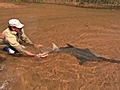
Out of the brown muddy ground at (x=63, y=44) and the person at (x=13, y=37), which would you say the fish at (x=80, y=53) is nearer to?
the brown muddy ground at (x=63, y=44)

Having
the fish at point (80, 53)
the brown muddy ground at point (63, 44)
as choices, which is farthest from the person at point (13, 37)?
the fish at point (80, 53)

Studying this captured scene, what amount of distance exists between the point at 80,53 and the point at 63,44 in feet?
3.01

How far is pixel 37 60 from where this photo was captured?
6.41 meters

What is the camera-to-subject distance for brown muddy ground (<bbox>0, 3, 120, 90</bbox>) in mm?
5625

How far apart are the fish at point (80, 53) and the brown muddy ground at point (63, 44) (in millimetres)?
120

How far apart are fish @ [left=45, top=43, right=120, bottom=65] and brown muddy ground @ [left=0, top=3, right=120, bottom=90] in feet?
0.39

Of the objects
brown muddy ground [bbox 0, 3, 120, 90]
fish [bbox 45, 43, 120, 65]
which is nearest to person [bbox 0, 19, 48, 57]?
brown muddy ground [bbox 0, 3, 120, 90]

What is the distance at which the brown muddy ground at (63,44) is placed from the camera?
562 cm

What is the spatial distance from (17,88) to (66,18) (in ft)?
15.3

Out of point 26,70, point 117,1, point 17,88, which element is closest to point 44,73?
point 26,70

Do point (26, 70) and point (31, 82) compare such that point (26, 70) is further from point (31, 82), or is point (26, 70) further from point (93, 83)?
point (93, 83)

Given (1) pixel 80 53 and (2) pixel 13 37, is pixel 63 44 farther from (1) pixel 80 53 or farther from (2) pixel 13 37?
(2) pixel 13 37

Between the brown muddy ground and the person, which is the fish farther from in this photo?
the person

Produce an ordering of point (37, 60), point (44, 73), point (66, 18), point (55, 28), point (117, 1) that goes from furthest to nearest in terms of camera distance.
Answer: point (117, 1)
point (66, 18)
point (55, 28)
point (37, 60)
point (44, 73)
